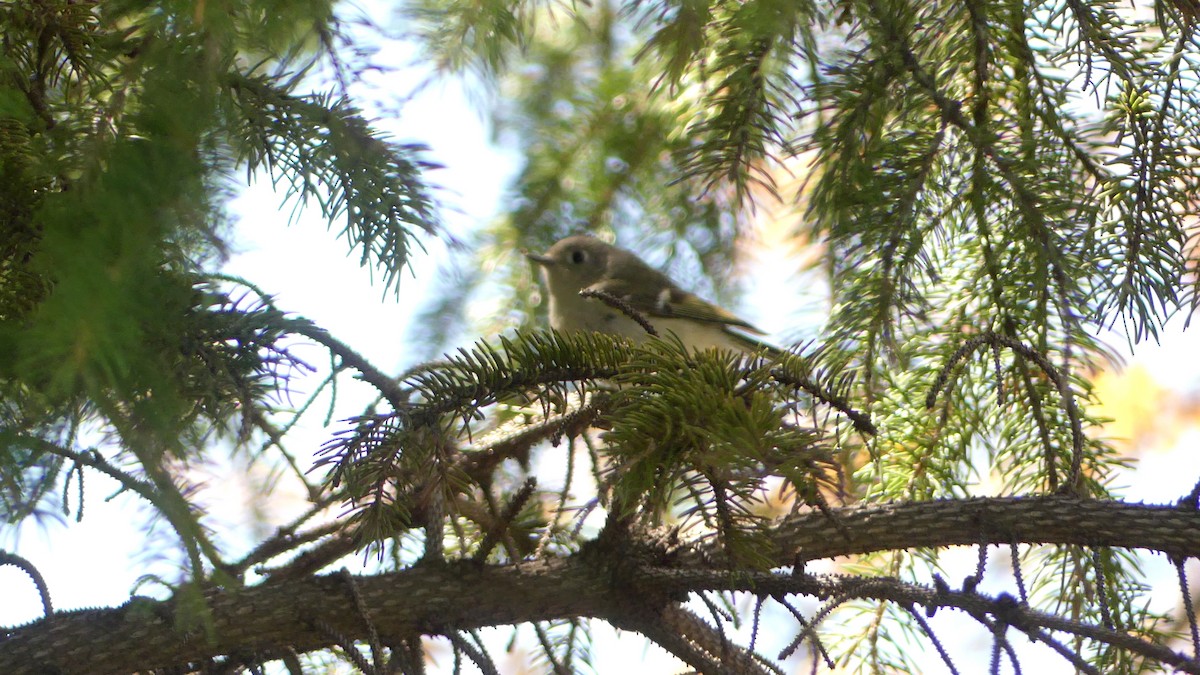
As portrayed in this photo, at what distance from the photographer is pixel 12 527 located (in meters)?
1.20

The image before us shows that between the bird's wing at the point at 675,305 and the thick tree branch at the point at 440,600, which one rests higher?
the bird's wing at the point at 675,305

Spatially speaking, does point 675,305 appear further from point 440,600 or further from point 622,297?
point 440,600

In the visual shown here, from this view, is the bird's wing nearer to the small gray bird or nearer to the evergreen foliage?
the small gray bird

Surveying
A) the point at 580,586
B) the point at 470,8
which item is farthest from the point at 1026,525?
the point at 470,8

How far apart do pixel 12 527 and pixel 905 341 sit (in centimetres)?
130

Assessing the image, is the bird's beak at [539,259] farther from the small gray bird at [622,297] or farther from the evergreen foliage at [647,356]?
the evergreen foliage at [647,356]

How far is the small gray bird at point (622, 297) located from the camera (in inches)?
107

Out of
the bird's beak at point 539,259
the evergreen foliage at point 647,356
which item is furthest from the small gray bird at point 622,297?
the evergreen foliage at point 647,356

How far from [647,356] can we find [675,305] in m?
1.87

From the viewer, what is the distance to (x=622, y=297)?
2.82 meters

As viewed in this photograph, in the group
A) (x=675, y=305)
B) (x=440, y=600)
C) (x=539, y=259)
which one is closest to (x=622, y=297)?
(x=675, y=305)

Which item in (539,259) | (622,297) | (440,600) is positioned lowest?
(440,600)

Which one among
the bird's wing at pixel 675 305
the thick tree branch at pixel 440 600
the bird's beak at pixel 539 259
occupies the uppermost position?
the bird's wing at pixel 675 305

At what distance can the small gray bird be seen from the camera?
2.71 metres
